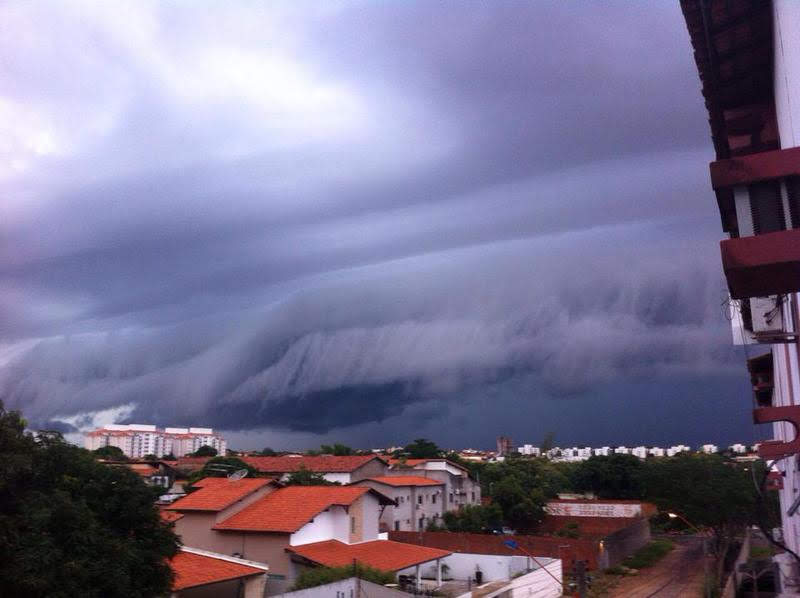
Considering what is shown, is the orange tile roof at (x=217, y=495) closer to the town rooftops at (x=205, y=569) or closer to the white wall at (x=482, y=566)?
the town rooftops at (x=205, y=569)

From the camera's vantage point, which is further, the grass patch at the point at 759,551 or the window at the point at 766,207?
the grass patch at the point at 759,551

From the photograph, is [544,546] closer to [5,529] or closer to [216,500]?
[216,500]

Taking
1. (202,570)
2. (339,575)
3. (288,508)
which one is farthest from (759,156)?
(288,508)

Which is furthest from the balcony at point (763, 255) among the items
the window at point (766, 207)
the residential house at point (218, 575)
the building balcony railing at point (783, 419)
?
the residential house at point (218, 575)

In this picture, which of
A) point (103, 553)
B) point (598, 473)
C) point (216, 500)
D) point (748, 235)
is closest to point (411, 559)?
point (216, 500)

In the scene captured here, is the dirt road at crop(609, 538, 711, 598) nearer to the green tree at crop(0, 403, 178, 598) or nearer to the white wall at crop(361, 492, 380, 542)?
Result: the white wall at crop(361, 492, 380, 542)

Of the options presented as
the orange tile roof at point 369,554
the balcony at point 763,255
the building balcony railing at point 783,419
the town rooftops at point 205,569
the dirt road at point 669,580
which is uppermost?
the balcony at point 763,255
